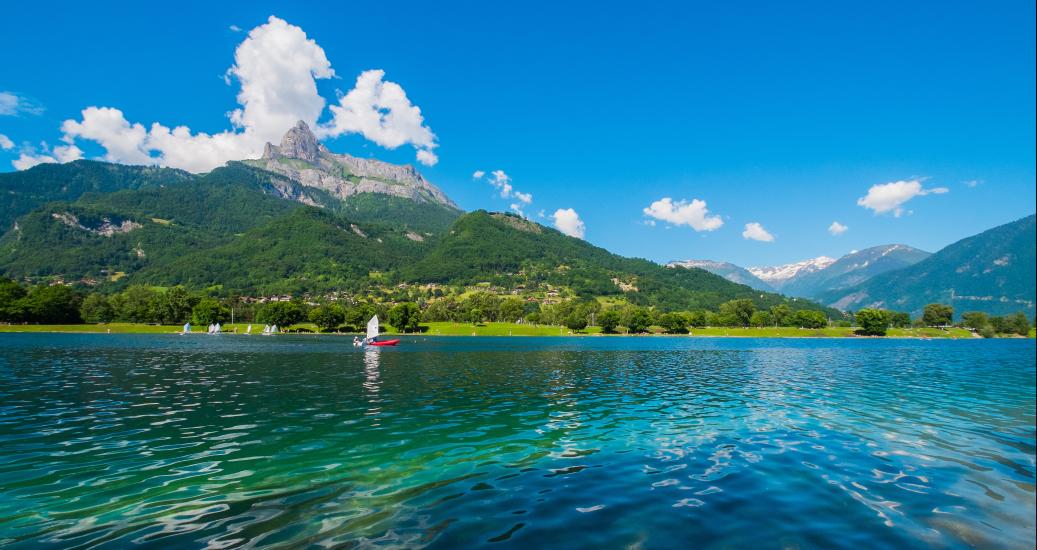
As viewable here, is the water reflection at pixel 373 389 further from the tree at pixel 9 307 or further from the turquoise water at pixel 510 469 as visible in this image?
the tree at pixel 9 307

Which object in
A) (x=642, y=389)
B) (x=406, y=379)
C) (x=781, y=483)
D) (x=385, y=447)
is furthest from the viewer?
(x=406, y=379)

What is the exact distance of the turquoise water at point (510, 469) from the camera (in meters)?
12.1

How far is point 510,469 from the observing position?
18.0 meters

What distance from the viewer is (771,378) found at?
174 feet

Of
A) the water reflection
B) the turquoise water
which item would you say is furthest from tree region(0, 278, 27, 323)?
the turquoise water

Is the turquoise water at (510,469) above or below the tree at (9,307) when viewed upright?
below

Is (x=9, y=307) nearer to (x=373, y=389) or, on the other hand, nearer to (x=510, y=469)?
(x=373, y=389)

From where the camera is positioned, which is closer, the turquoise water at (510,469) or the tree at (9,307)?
the turquoise water at (510,469)

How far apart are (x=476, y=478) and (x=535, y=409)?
1539 centimetres

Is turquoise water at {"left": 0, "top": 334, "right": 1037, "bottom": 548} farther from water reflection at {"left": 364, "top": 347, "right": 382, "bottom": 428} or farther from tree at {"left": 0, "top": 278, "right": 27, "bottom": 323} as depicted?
tree at {"left": 0, "top": 278, "right": 27, "bottom": 323}

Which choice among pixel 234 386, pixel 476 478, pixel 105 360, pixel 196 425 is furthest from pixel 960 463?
pixel 105 360

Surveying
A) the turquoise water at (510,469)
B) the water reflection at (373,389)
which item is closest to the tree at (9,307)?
the water reflection at (373,389)

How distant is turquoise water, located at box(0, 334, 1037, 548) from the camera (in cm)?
1209

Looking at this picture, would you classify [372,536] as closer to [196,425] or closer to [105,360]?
[196,425]
